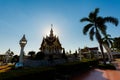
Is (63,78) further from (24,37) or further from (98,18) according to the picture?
(98,18)

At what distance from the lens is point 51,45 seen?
41344mm

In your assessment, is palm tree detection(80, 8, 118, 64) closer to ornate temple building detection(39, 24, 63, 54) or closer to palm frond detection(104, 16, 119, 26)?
palm frond detection(104, 16, 119, 26)

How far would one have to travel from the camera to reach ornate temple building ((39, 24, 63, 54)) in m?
40.9

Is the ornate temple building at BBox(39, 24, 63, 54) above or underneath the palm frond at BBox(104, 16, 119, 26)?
underneath

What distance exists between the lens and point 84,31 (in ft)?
86.2

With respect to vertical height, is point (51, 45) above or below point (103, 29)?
below

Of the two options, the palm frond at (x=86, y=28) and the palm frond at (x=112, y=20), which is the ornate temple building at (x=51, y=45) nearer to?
the palm frond at (x=86, y=28)

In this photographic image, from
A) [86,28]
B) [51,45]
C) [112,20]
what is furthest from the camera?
[51,45]

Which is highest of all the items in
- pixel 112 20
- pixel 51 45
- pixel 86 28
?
pixel 112 20

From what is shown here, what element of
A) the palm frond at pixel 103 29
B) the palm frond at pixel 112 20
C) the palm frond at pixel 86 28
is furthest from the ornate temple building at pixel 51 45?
the palm frond at pixel 112 20

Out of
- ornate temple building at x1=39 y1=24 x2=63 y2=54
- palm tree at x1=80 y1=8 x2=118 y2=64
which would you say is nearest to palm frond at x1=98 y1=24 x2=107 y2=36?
palm tree at x1=80 y1=8 x2=118 y2=64

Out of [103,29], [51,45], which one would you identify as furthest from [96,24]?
[51,45]

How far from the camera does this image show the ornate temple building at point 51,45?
40.9 m

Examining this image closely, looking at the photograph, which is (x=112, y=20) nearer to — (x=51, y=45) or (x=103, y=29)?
(x=103, y=29)
